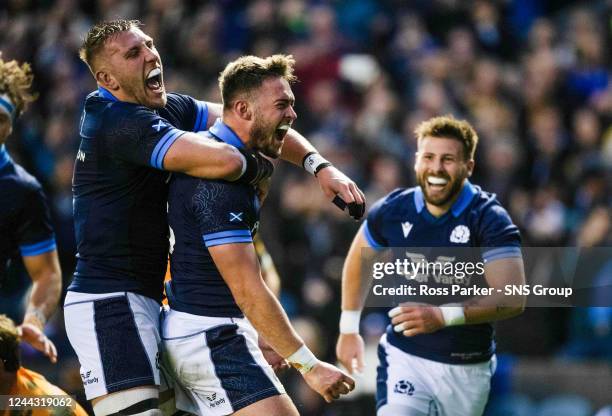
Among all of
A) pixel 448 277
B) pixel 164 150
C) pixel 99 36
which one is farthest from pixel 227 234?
pixel 448 277

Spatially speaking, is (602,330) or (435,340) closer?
(435,340)

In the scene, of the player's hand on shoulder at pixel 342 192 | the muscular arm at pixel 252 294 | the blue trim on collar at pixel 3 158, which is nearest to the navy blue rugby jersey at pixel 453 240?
the player's hand on shoulder at pixel 342 192

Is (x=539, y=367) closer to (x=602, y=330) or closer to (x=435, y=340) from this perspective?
(x=602, y=330)

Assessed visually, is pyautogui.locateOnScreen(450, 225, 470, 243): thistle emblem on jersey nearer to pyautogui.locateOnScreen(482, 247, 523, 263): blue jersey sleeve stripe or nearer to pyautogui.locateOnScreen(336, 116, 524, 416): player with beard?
pyautogui.locateOnScreen(336, 116, 524, 416): player with beard

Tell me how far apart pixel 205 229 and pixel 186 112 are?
102 cm

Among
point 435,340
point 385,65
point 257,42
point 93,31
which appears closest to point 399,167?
point 385,65

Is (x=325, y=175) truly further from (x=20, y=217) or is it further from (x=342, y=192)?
(x=20, y=217)

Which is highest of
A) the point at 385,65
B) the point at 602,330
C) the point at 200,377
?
the point at 385,65

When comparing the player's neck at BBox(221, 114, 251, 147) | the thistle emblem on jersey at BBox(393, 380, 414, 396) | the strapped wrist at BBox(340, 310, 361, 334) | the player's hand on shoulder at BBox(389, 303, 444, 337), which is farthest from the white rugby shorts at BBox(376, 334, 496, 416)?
the player's neck at BBox(221, 114, 251, 147)

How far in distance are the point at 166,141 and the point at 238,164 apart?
0.34 metres

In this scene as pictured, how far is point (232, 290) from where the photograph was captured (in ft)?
15.0

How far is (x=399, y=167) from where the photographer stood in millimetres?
9930

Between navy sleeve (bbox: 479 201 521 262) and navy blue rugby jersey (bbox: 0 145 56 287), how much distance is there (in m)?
2.47

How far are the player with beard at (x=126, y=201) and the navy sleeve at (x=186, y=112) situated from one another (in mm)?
165
